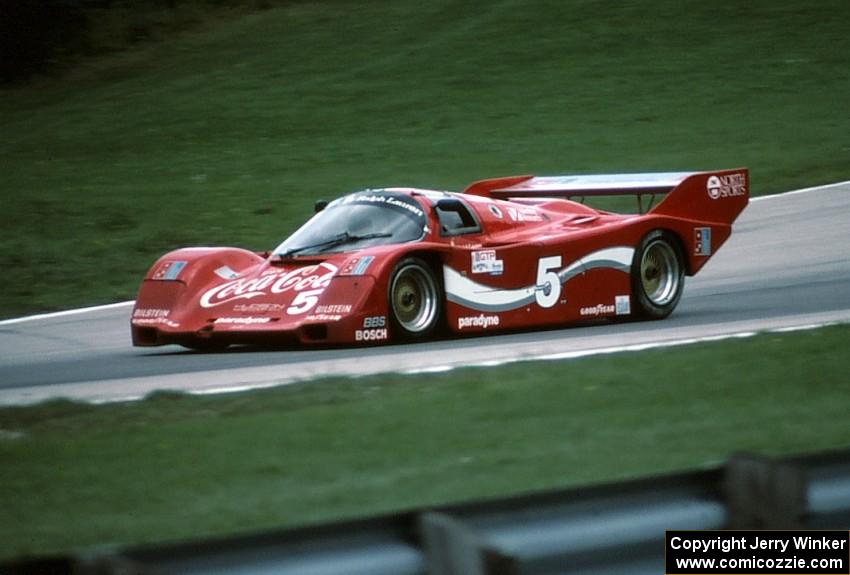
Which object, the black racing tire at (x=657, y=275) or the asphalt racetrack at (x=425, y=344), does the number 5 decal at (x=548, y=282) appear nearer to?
the asphalt racetrack at (x=425, y=344)

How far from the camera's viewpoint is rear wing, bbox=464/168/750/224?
12.6m

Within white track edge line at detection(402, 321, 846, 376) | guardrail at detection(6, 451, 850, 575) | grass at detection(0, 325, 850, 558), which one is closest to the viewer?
guardrail at detection(6, 451, 850, 575)

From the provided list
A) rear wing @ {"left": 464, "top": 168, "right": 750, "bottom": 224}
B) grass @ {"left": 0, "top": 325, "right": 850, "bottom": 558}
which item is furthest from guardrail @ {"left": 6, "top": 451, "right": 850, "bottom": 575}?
rear wing @ {"left": 464, "top": 168, "right": 750, "bottom": 224}

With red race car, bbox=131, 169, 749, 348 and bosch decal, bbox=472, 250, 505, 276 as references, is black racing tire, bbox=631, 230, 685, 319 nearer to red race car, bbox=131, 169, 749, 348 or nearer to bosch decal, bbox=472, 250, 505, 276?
red race car, bbox=131, 169, 749, 348

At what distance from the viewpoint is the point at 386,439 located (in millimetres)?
6621

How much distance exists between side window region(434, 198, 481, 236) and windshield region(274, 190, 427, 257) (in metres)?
0.20

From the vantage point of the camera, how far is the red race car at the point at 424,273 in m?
10.5

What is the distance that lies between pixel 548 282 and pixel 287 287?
2.05m

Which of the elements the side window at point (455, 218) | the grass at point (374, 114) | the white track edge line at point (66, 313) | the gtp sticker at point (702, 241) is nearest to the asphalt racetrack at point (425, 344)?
the white track edge line at point (66, 313)

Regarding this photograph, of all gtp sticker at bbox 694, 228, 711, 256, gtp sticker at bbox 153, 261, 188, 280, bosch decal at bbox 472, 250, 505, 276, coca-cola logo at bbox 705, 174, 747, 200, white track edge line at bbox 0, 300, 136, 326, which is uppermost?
coca-cola logo at bbox 705, 174, 747, 200

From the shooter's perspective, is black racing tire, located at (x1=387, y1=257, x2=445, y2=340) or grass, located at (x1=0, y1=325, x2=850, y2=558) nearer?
grass, located at (x1=0, y1=325, x2=850, y2=558)

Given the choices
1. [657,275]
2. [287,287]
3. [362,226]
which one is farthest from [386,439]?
[657,275]

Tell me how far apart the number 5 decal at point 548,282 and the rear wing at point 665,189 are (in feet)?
3.65

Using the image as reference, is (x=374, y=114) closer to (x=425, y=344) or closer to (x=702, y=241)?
(x=702, y=241)
